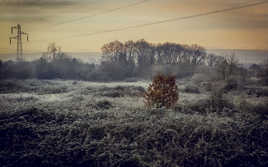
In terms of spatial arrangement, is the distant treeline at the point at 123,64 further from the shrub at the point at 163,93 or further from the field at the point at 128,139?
the field at the point at 128,139

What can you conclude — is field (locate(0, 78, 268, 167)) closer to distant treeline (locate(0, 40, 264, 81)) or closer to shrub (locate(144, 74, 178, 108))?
shrub (locate(144, 74, 178, 108))

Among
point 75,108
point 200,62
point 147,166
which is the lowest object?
point 147,166

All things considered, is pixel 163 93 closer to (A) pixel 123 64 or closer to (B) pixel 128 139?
(B) pixel 128 139

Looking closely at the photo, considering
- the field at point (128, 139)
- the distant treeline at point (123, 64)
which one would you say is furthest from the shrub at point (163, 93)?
the distant treeline at point (123, 64)

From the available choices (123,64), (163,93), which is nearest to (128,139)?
(163,93)

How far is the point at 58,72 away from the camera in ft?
171

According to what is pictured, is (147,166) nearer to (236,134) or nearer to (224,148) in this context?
(224,148)

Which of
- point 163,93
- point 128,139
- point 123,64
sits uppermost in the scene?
point 123,64

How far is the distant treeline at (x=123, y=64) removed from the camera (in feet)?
161

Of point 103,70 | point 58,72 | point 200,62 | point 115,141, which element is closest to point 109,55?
point 103,70

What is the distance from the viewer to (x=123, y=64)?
2227 inches

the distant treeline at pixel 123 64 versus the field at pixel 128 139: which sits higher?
the distant treeline at pixel 123 64

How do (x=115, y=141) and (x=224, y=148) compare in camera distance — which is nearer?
(x=224, y=148)

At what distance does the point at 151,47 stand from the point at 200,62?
1358 centimetres
